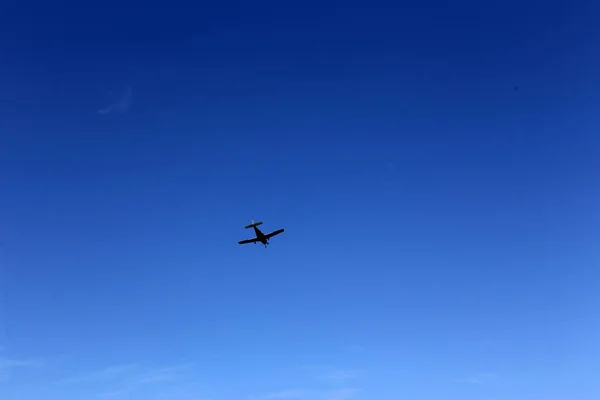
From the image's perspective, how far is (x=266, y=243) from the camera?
129000 millimetres
